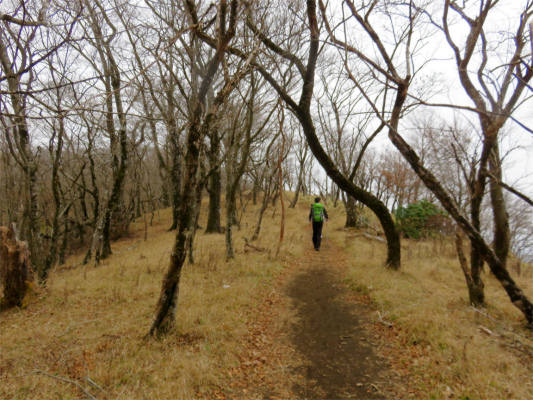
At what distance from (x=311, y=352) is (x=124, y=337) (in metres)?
2.89

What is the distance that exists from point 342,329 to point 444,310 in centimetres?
191

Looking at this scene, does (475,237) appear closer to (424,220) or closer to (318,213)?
(318,213)

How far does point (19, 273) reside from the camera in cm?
594

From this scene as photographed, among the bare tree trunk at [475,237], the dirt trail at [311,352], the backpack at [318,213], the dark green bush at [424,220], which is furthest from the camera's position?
the dark green bush at [424,220]

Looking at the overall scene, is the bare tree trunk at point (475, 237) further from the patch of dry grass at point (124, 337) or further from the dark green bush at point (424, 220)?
the dark green bush at point (424, 220)

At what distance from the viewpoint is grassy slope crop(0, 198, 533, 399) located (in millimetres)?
3125

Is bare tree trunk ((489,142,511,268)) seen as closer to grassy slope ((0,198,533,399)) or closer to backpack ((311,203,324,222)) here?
grassy slope ((0,198,533,399))

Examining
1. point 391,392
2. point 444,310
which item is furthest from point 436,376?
point 444,310

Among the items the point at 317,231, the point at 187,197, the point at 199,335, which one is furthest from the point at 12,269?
the point at 317,231

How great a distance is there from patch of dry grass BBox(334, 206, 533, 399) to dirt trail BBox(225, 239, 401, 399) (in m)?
0.48

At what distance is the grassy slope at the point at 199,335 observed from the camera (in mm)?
3125

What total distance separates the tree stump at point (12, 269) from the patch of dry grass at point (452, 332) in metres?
7.52

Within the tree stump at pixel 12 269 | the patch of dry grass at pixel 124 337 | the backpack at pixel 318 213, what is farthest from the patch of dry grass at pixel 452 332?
the tree stump at pixel 12 269

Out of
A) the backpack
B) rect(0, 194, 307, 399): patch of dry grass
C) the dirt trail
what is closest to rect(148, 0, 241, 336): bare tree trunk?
rect(0, 194, 307, 399): patch of dry grass
